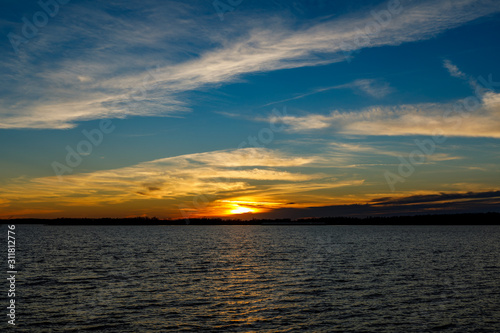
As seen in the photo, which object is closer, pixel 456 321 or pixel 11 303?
pixel 456 321

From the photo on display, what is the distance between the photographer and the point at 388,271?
6084 centimetres

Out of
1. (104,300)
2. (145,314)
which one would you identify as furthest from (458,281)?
(104,300)

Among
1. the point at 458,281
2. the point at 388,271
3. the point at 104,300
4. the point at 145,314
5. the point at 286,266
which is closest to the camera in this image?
the point at 145,314

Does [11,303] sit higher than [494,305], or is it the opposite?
[11,303]

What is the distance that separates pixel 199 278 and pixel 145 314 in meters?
20.3

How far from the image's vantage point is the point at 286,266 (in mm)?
68000

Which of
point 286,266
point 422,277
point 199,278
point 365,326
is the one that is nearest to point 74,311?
point 199,278

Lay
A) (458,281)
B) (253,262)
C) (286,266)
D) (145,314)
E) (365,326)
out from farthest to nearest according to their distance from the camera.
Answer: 1. (253,262)
2. (286,266)
3. (458,281)
4. (145,314)
5. (365,326)

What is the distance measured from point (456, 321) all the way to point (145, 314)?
90.9ft

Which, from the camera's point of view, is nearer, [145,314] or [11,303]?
[145,314]

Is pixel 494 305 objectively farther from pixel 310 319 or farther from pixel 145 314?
pixel 145 314

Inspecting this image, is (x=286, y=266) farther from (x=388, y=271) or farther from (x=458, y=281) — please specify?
(x=458, y=281)

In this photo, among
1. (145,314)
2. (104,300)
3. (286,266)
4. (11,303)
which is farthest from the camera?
(286,266)

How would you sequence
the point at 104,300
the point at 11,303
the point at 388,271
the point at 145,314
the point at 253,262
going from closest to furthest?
the point at 145,314
the point at 11,303
the point at 104,300
the point at 388,271
the point at 253,262
